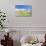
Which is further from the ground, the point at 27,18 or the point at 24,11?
the point at 24,11

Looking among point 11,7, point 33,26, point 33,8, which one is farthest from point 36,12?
point 11,7

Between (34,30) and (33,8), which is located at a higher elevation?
(33,8)

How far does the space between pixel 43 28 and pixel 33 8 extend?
0.64 metres

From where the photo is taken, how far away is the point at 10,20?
159 inches

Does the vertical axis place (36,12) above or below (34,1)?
below

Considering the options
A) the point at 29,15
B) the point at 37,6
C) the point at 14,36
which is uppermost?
the point at 37,6

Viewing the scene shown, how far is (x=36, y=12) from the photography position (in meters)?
4.08

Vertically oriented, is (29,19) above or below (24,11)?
below

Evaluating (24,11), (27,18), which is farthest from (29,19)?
(24,11)

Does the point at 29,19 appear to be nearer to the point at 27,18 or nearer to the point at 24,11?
the point at 27,18

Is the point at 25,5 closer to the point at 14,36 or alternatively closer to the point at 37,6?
the point at 37,6

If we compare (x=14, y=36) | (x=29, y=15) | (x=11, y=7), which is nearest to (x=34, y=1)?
(x=29, y=15)

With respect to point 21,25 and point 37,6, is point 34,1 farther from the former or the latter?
point 21,25

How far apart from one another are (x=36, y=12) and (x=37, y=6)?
0.17 metres
